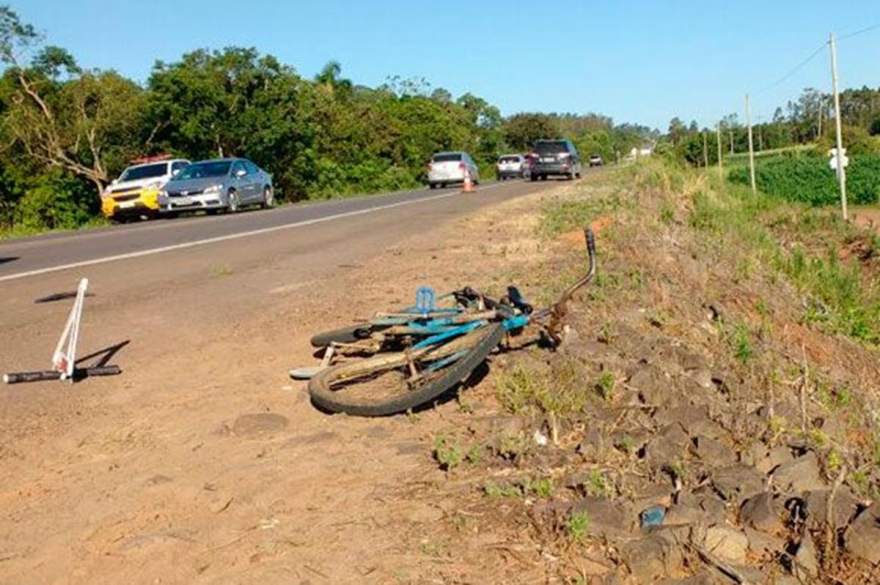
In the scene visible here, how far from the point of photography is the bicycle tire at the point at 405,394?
4895mm

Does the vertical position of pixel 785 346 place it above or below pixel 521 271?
below

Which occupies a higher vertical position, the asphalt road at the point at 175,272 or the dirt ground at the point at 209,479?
the asphalt road at the point at 175,272

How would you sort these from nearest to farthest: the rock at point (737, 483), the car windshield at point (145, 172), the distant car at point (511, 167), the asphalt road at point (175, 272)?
the rock at point (737, 483) < the asphalt road at point (175, 272) < the car windshield at point (145, 172) < the distant car at point (511, 167)

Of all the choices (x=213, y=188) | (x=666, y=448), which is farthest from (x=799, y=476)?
(x=213, y=188)

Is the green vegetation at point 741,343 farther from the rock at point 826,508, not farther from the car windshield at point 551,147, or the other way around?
the car windshield at point 551,147

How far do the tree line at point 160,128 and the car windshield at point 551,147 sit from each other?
1152cm

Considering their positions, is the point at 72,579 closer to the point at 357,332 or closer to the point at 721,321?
the point at 357,332

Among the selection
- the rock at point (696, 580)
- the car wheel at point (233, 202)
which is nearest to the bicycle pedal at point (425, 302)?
the rock at point (696, 580)

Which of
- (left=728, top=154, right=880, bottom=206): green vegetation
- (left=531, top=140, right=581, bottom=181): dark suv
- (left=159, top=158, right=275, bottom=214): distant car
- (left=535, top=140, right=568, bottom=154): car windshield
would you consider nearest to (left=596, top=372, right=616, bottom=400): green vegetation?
(left=159, top=158, right=275, bottom=214): distant car

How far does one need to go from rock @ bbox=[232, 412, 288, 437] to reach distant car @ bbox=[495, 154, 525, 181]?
45.9m

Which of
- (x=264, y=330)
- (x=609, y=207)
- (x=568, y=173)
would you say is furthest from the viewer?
(x=568, y=173)

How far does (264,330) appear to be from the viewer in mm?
7328

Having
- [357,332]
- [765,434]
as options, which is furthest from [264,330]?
[765,434]

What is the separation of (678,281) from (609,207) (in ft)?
20.5
